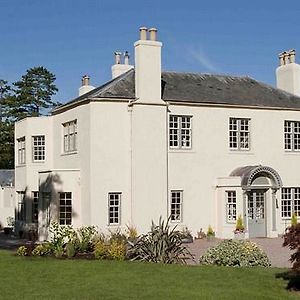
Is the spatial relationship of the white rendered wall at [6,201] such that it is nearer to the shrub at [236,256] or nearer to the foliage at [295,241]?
the shrub at [236,256]

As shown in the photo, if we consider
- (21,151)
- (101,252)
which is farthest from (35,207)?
(101,252)

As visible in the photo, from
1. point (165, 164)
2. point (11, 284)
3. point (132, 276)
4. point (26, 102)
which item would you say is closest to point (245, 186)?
point (165, 164)

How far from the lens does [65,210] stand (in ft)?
106

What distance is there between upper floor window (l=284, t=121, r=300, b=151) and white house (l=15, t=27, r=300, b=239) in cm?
6

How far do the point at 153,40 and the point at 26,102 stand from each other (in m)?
53.8

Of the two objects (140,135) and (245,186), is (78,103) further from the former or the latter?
(245,186)

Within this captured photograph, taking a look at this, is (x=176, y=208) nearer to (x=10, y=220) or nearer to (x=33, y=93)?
(x=10, y=220)

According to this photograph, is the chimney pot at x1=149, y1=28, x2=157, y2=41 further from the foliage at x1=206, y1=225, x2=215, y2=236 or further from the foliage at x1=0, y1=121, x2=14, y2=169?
the foliage at x1=0, y1=121, x2=14, y2=169

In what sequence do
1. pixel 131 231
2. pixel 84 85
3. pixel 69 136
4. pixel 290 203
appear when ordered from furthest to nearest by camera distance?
pixel 84 85, pixel 290 203, pixel 69 136, pixel 131 231

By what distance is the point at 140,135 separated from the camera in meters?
31.9

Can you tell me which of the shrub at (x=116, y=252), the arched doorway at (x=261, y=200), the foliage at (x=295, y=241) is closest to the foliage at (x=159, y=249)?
the shrub at (x=116, y=252)

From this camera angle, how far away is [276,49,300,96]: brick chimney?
129 feet

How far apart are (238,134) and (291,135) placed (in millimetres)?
3703

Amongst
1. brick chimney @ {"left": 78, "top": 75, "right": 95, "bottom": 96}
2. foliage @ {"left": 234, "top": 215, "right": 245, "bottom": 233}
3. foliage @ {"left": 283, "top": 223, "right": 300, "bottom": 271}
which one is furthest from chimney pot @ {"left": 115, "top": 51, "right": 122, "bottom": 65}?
foliage @ {"left": 283, "top": 223, "right": 300, "bottom": 271}
